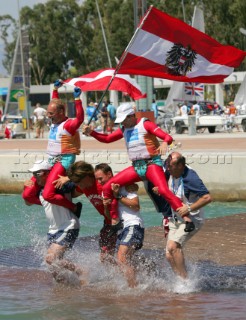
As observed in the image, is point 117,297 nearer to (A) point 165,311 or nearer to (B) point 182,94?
(A) point 165,311

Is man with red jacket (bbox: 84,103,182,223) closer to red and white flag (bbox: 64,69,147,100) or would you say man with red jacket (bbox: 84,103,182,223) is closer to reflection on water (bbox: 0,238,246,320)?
reflection on water (bbox: 0,238,246,320)

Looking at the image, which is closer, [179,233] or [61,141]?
[179,233]

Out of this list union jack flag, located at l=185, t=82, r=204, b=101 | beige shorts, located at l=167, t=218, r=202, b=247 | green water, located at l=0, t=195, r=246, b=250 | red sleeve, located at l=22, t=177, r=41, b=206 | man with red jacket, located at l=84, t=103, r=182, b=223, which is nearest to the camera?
beige shorts, located at l=167, t=218, r=202, b=247

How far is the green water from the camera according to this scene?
14.5 m

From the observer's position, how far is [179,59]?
11156 mm

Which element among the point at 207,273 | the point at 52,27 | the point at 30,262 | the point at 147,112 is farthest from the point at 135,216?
the point at 52,27

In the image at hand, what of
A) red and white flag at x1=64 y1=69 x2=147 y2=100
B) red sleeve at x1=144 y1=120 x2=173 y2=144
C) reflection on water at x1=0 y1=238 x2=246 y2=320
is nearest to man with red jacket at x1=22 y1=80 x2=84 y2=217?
red sleeve at x1=144 y1=120 x2=173 y2=144

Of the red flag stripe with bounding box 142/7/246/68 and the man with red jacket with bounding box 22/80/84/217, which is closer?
the man with red jacket with bounding box 22/80/84/217

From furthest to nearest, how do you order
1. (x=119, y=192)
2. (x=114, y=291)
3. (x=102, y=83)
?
(x=102, y=83) → (x=114, y=291) → (x=119, y=192)

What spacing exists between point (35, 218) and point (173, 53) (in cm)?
640

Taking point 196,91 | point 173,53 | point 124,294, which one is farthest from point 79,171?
point 196,91

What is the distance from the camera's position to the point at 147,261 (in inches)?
392

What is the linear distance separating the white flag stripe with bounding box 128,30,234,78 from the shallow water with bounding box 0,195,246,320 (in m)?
2.28

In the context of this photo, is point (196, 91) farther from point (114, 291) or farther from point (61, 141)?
point (114, 291)
